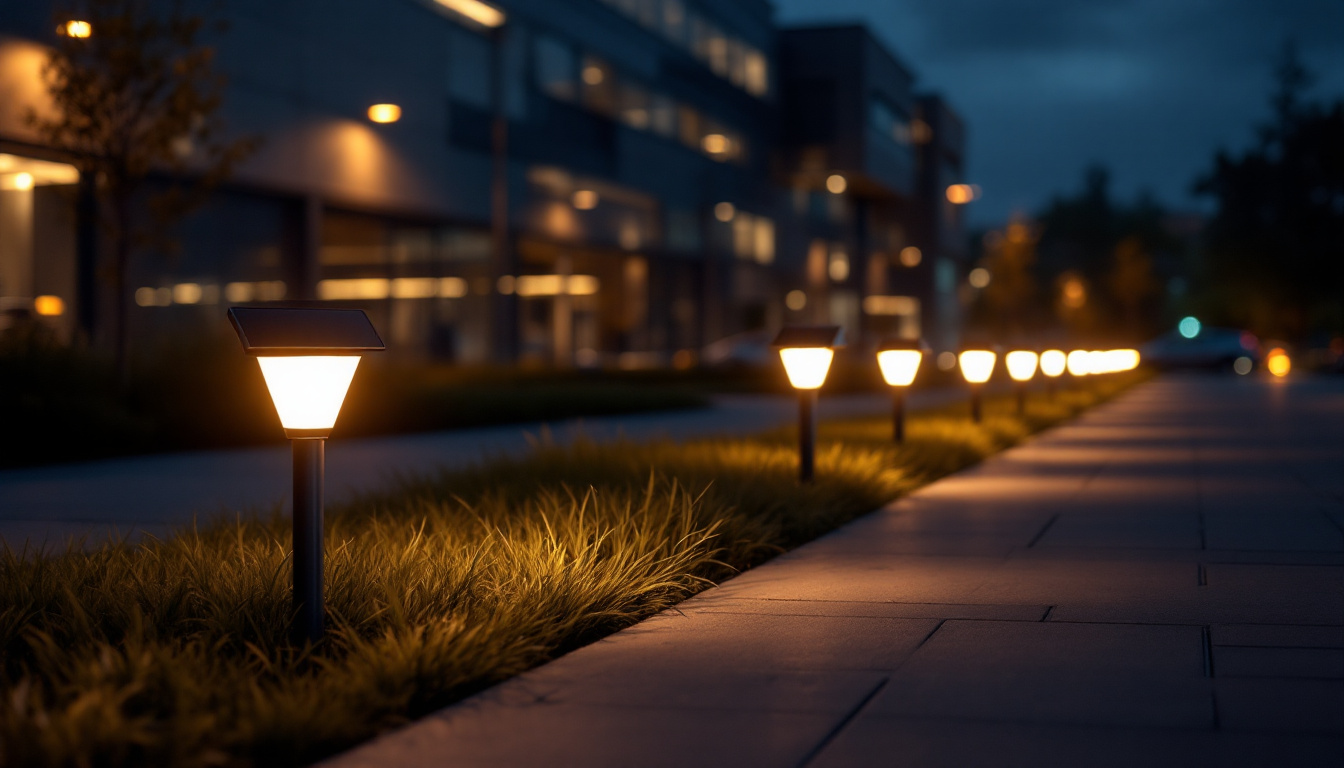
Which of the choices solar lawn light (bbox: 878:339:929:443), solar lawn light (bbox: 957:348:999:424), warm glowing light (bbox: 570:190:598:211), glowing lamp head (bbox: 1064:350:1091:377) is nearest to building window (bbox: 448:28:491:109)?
warm glowing light (bbox: 570:190:598:211)

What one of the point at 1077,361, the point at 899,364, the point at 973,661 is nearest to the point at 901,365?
the point at 899,364

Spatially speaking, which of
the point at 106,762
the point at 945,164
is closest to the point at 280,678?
the point at 106,762

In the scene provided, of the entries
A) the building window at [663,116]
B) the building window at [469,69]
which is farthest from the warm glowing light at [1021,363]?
the building window at [663,116]

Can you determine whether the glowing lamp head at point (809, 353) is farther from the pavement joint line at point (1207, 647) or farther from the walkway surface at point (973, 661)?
the pavement joint line at point (1207, 647)

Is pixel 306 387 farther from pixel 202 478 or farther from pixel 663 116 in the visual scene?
pixel 663 116

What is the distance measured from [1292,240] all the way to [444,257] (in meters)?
55.9

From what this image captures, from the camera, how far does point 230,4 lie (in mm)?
27219

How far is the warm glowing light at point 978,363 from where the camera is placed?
63.2ft

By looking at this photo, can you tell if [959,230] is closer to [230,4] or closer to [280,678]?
[230,4]

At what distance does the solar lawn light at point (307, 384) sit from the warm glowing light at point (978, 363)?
14.6 m

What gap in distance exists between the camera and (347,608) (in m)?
6.06

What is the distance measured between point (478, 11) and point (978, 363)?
2142cm

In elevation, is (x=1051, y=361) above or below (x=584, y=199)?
below

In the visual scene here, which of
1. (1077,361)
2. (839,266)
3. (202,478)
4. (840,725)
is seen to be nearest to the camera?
(840,725)
